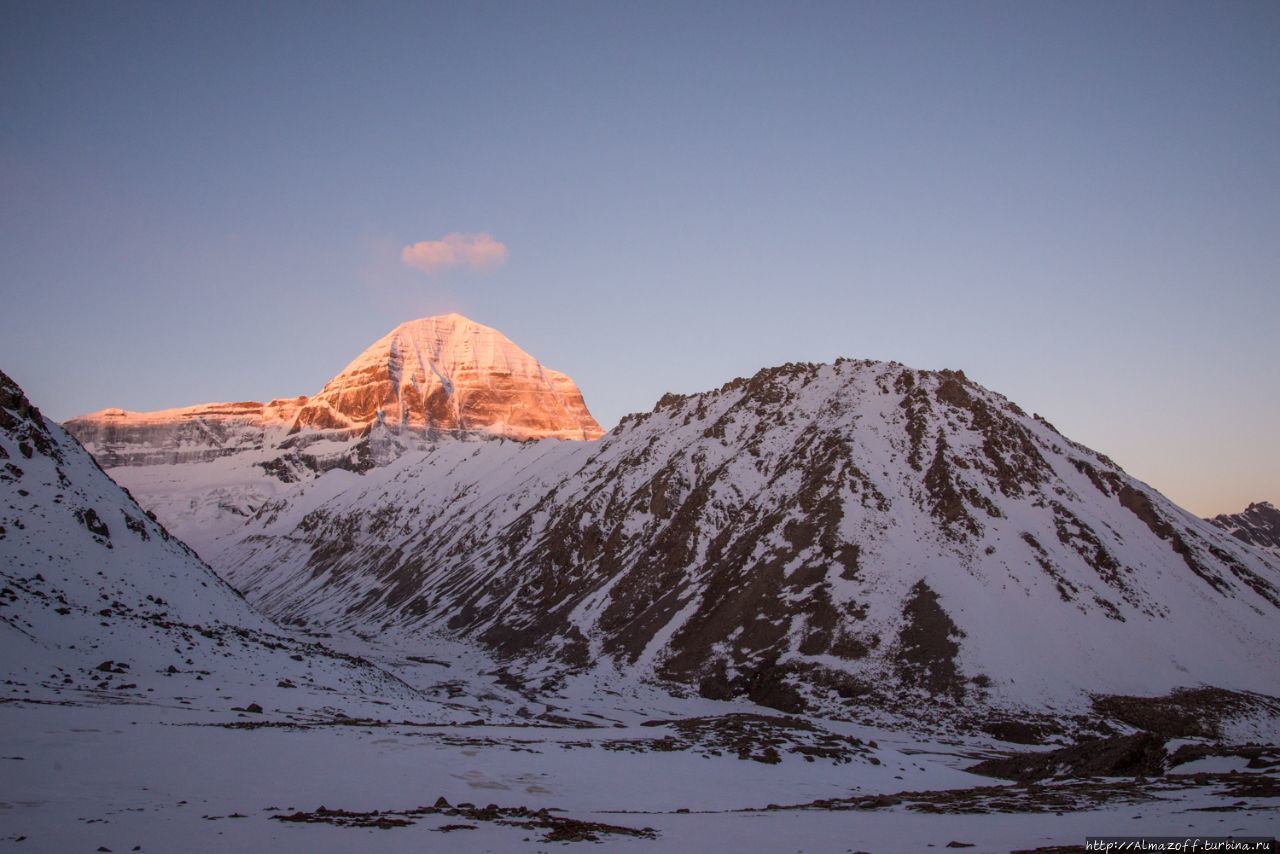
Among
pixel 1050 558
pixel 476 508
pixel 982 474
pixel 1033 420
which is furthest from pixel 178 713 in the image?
pixel 476 508

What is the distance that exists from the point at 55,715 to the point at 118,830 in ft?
53.4

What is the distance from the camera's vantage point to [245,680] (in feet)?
153

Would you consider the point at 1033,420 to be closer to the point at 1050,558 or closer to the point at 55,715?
the point at 1050,558

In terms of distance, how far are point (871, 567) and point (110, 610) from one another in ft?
208

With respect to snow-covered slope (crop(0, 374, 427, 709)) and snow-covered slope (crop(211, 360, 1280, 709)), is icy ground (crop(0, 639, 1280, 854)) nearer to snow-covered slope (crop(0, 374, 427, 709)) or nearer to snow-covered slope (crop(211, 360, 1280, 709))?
snow-covered slope (crop(0, 374, 427, 709))

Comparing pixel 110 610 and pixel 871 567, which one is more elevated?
pixel 871 567

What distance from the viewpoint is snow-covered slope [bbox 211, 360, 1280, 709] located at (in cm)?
6894

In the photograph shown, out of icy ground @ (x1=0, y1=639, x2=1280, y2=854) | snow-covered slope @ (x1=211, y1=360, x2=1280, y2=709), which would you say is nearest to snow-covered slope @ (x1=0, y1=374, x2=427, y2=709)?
icy ground @ (x1=0, y1=639, x2=1280, y2=854)

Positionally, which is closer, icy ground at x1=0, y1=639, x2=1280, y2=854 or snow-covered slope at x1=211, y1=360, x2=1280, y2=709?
icy ground at x1=0, y1=639, x2=1280, y2=854

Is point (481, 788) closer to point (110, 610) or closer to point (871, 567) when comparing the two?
point (110, 610)

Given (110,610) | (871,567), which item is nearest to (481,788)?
(110,610)

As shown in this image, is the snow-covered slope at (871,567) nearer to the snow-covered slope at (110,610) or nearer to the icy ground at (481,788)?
the icy ground at (481,788)

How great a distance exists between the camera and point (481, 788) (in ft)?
80.0

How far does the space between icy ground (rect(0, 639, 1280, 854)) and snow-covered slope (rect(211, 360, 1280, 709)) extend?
1142 inches
